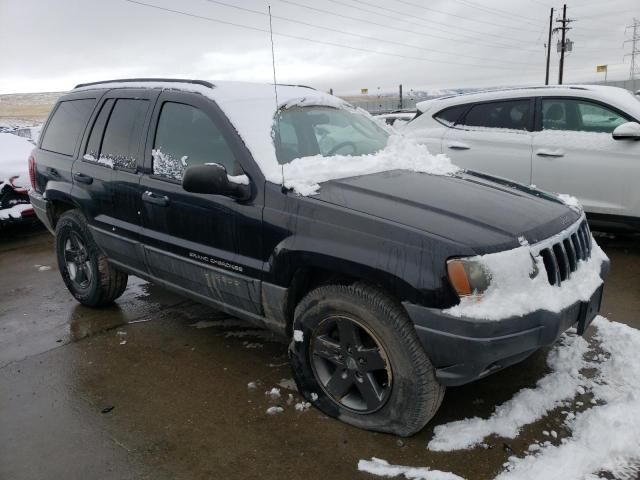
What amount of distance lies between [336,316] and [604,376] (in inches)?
66.7

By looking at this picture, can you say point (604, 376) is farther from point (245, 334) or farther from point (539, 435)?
point (245, 334)

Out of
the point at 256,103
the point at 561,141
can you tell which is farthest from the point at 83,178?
the point at 561,141

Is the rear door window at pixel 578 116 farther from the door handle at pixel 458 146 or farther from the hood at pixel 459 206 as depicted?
the hood at pixel 459 206

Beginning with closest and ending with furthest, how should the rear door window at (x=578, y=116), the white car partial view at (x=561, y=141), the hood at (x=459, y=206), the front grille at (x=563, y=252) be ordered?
the hood at (x=459, y=206) → the front grille at (x=563, y=252) → the white car partial view at (x=561, y=141) → the rear door window at (x=578, y=116)

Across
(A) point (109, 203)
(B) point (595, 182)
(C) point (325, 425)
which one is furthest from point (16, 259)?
(B) point (595, 182)

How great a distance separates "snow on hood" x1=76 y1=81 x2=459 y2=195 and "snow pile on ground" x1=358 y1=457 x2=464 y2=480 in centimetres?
136

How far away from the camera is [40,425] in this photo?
2.98m

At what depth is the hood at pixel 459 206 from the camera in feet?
8.01

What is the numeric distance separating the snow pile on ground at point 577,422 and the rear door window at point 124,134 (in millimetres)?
2574

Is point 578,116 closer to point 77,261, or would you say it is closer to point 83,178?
point 83,178

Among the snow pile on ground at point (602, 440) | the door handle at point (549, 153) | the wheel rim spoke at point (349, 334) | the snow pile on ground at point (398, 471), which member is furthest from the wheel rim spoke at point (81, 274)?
the door handle at point (549, 153)

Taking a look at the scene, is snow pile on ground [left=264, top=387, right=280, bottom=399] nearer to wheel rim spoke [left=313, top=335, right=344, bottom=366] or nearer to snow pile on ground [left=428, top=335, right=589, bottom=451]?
wheel rim spoke [left=313, top=335, right=344, bottom=366]

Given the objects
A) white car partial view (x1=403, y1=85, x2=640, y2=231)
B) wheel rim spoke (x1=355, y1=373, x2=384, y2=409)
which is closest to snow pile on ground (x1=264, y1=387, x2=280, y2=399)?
wheel rim spoke (x1=355, y1=373, x2=384, y2=409)

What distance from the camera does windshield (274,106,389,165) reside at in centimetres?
327
